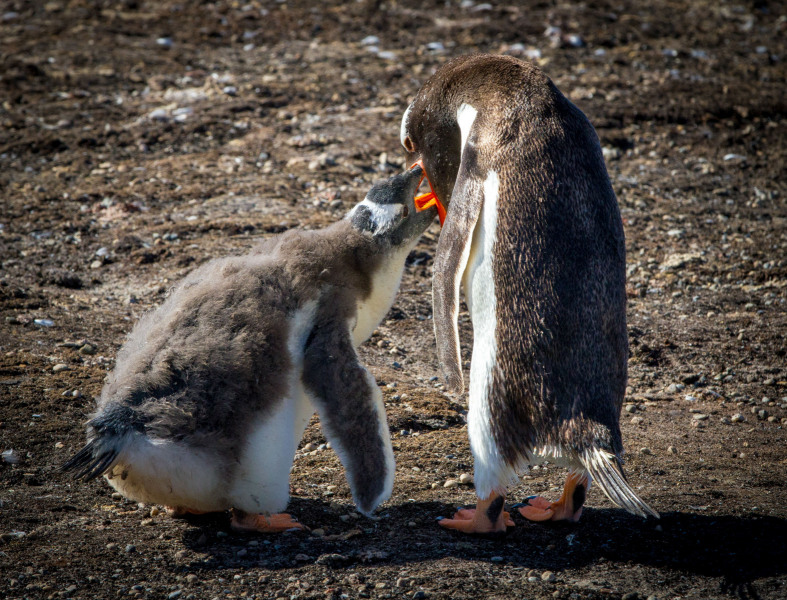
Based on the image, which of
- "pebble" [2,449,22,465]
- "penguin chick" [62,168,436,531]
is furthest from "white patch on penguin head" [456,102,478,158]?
"pebble" [2,449,22,465]

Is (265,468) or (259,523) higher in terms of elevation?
(265,468)

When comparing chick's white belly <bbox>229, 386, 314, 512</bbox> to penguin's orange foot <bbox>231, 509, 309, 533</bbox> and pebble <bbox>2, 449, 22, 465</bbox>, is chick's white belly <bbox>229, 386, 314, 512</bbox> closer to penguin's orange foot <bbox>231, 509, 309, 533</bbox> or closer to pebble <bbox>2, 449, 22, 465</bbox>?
penguin's orange foot <bbox>231, 509, 309, 533</bbox>

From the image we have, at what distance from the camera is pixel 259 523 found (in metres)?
3.30

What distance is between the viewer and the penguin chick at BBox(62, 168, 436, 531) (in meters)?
3.02

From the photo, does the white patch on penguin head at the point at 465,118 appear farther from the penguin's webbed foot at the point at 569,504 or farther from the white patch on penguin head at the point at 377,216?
the penguin's webbed foot at the point at 569,504

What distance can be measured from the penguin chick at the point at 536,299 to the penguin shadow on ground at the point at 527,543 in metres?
0.12

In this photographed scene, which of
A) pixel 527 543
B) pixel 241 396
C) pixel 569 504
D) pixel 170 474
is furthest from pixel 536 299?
pixel 170 474

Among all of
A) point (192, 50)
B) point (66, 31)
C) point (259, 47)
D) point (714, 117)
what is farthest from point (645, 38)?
point (66, 31)

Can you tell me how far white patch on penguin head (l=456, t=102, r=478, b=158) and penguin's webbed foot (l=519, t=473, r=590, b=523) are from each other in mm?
1504

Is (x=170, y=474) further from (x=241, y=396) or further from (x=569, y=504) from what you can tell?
(x=569, y=504)

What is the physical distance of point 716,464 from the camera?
4008 mm

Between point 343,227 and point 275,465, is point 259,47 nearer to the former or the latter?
point 343,227

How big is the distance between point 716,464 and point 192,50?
770 cm

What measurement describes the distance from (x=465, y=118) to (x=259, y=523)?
2.03 m
